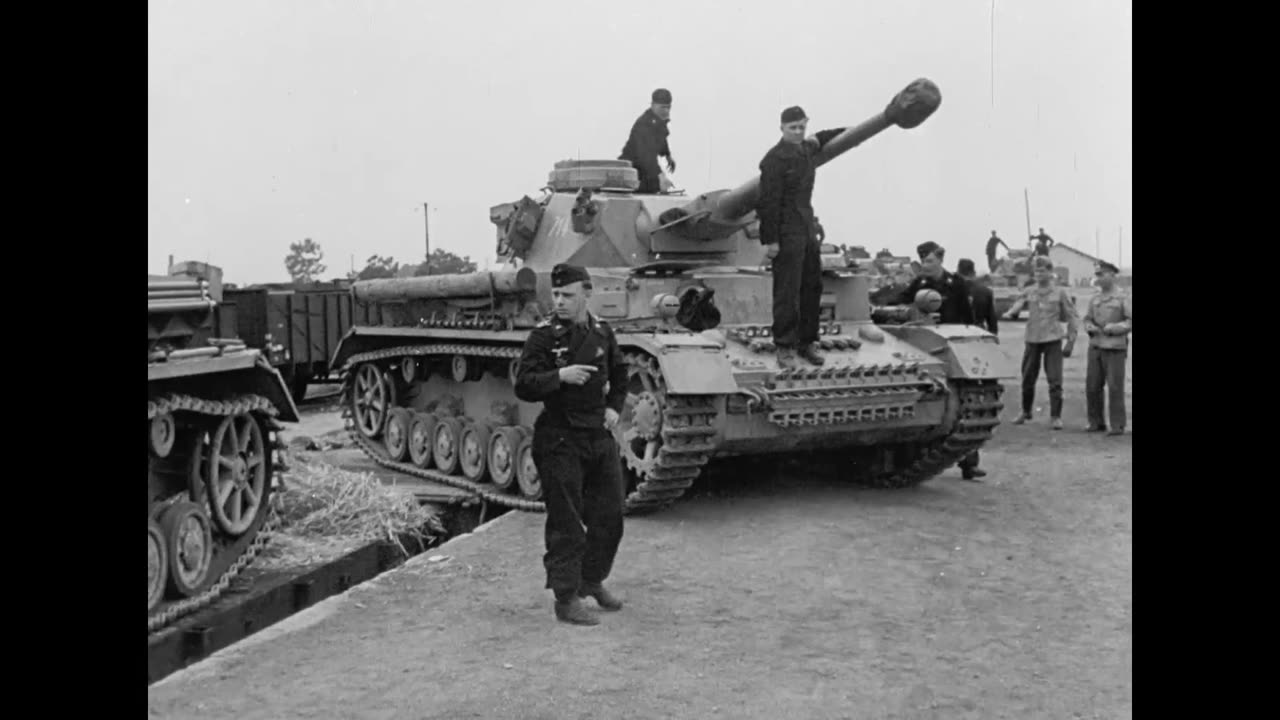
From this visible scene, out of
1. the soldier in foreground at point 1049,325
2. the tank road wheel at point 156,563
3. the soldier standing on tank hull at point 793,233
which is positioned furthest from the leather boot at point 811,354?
the soldier in foreground at point 1049,325

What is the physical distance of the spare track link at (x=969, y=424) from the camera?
9.77 meters

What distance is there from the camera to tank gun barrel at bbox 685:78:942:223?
317 inches

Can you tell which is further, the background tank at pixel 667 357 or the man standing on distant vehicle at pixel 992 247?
the man standing on distant vehicle at pixel 992 247

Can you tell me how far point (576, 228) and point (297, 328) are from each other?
9477 mm

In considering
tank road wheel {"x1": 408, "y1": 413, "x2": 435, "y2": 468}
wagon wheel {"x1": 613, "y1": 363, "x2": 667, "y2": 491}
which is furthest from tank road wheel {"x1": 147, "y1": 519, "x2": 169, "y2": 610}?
tank road wheel {"x1": 408, "y1": 413, "x2": 435, "y2": 468}

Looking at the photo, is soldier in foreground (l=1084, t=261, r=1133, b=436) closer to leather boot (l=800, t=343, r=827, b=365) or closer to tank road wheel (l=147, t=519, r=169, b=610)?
leather boot (l=800, t=343, r=827, b=365)

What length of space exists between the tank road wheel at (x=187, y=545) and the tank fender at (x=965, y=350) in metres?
5.46

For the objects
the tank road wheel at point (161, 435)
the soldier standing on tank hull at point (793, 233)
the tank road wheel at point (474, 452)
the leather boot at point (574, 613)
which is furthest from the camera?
the tank road wheel at point (474, 452)

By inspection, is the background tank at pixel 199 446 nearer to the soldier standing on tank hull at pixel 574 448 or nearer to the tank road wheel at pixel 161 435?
the tank road wheel at pixel 161 435

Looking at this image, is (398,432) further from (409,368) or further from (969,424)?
Answer: (969,424)
